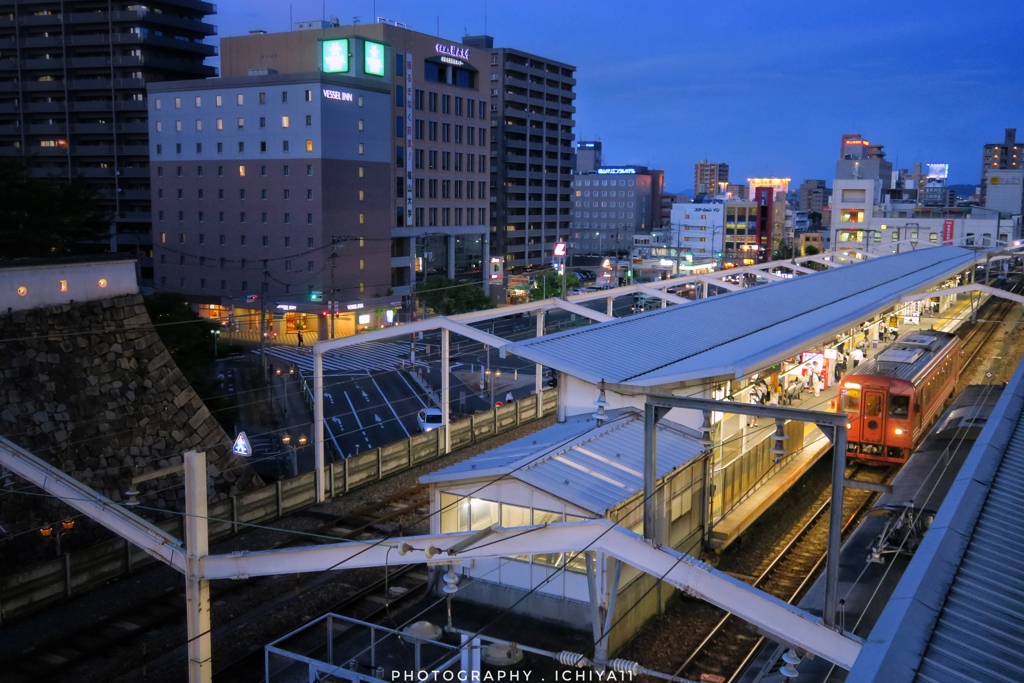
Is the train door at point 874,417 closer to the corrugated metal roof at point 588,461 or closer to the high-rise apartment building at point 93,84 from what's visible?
the corrugated metal roof at point 588,461

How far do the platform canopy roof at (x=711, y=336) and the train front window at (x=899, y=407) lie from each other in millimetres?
1302

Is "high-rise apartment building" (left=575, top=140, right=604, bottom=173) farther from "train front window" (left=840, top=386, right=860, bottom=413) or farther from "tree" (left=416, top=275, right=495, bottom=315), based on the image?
"train front window" (left=840, top=386, right=860, bottom=413)

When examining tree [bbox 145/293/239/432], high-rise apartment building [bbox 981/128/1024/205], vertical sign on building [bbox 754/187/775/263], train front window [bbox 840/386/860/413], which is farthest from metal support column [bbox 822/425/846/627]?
high-rise apartment building [bbox 981/128/1024/205]

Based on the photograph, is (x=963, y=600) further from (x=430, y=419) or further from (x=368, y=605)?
(x=430, y=419)

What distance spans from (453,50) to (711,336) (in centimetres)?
3213

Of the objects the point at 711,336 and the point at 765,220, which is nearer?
the point at 711,336

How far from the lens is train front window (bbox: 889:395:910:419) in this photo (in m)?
13.6

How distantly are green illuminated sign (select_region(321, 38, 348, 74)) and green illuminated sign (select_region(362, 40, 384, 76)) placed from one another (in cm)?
76

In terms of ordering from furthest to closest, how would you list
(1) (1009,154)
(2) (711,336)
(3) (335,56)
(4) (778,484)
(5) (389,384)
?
(1) (1009,154) → (3) (335,56) → (5) (389,384) → (2) (711,336) → (4) (778,484)

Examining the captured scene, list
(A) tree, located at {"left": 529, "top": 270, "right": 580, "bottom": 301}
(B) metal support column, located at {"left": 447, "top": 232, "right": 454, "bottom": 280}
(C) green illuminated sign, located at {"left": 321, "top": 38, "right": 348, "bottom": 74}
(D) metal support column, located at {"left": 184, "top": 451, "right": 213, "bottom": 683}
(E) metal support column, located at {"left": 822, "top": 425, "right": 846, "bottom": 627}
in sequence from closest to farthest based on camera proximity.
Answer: (E) metal support column, located at {"left": 822, "top": 425, "right": 846, "bottom": 627} → (D) metal support column, located at {"left": 184, "top": 451, "right": 213, "bottom": 683} → (C) green illuminated sign, located at {"left": 321, "top": 38, "right": 348, "bottom": 74} → (A) tree, located at {"left": 529, "top": 270, "right": 580, "bottom": 301} → (B) metal support column, located at {"left": 447, "top": 232, "right": 454, "bottom": 280}

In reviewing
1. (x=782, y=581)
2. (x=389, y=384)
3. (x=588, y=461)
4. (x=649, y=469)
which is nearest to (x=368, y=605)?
(x=588, y=461)

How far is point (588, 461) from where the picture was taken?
370 inches

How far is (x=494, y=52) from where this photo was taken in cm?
5544

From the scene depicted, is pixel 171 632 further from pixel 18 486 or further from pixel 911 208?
pixel 911 208
